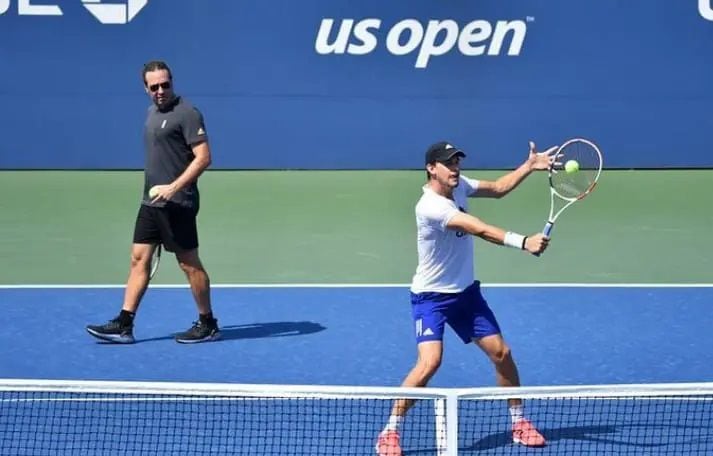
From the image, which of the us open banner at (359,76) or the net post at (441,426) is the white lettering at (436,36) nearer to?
the us open banner at (359,76)

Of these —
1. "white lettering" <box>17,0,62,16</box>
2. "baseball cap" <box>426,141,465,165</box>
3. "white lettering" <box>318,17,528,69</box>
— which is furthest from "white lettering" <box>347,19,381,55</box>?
"baseball cap" <box>426,141,465,165</box>

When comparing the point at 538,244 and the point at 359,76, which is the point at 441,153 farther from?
the point at 359,76

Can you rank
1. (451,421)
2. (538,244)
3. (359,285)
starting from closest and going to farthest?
1. (451,421)
2. (538,244)
3. (359,285)

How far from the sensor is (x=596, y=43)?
55.2 ft

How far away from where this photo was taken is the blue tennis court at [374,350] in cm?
793

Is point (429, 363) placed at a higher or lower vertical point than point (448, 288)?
lower

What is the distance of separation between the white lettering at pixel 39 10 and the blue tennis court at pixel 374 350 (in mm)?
5965

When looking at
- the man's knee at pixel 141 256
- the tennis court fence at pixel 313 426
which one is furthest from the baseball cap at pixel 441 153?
the man's knee at pixel 141 256

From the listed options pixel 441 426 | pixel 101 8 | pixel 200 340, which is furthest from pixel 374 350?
pixel 101 8

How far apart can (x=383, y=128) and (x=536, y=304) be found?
6.23 m

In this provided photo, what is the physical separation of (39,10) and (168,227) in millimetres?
7737

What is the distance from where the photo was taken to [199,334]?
391 inches

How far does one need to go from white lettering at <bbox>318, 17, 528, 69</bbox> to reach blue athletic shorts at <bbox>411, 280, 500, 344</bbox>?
9.24 metres

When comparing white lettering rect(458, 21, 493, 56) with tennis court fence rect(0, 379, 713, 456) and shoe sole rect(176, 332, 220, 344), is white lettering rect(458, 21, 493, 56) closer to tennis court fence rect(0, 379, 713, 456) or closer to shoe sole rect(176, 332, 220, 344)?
shoe sole rect(176, 332, 220, 344)
